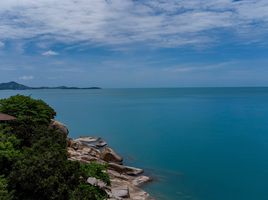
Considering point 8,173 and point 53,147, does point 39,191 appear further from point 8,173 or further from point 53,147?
point 53,147

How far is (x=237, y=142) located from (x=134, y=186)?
26037 mm

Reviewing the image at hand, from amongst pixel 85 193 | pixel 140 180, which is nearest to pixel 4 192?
pixel 85 193

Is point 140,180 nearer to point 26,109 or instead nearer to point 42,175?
point 26,109

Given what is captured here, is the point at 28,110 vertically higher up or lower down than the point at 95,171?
higher up

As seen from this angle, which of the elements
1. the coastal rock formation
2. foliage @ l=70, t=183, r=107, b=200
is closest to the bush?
the coastal rock formation

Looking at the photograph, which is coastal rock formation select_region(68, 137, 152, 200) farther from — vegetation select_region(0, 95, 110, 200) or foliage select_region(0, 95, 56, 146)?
foliage select_region(0, 95, 56, 146)

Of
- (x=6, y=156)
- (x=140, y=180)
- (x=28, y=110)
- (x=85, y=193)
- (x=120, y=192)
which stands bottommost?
(x=140, y=180)

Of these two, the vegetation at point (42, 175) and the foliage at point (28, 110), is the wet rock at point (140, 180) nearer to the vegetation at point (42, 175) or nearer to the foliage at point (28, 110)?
the foliage at point (28, 110)

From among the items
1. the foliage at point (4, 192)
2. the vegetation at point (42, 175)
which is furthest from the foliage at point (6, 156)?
the foliage at point (4, 192)

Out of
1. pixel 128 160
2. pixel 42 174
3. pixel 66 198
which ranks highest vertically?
pixel 42 174

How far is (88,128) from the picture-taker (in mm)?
65688

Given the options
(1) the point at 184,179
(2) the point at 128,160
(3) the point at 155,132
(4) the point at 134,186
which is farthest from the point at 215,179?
(3) the point at 155,132

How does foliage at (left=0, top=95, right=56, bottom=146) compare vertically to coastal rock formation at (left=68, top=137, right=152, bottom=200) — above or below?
above

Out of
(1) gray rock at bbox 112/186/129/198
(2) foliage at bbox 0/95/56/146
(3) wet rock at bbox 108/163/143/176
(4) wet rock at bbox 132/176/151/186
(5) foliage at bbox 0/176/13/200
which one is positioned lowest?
(4) wet rock at bbox 132/176/151/186
